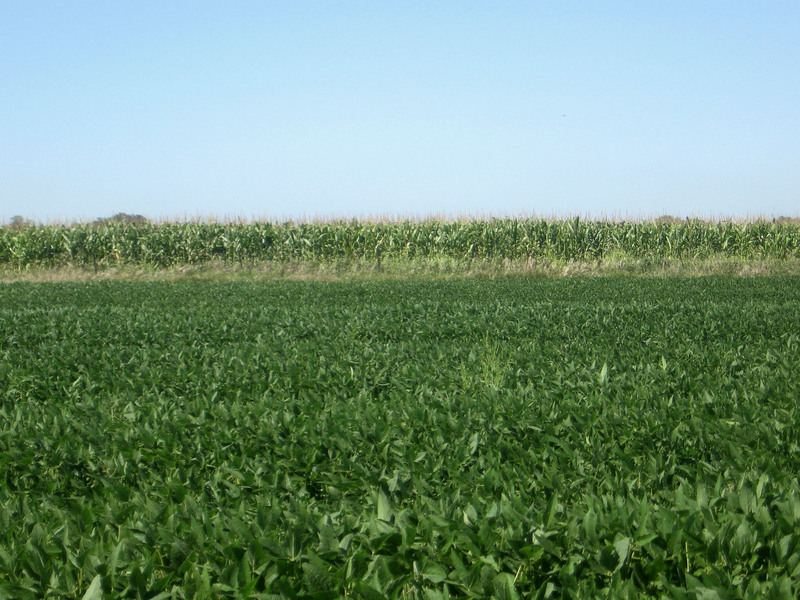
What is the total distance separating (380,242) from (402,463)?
84.1 ft

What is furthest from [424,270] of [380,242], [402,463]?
[402,463]

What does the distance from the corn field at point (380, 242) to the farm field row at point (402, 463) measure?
62.8ft

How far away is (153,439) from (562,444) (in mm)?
2816

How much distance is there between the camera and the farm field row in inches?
111

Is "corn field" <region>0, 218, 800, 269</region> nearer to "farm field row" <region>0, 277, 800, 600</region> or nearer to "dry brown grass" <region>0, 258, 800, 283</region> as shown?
"dry brown grass" <region>0, 258, 800, 283</region>

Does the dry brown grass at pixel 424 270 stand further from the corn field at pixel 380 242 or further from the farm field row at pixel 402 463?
the farm field row at pixel 402 463

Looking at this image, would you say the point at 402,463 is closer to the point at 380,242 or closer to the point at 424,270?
the point at 424,270

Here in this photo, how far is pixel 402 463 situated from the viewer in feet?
15.4

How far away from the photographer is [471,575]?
2699 millimetres

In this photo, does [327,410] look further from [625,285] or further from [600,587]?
Answer: [625,285]

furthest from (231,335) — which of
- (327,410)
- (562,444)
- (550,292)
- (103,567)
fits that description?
(550,292)

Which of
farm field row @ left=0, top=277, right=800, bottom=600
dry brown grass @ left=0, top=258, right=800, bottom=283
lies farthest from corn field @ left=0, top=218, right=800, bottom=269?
farm field row @ left=0, top=277, right=800, bottom=600

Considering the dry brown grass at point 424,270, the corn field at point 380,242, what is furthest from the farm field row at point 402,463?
the corn field at point 380,242

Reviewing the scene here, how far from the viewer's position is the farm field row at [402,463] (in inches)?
111
